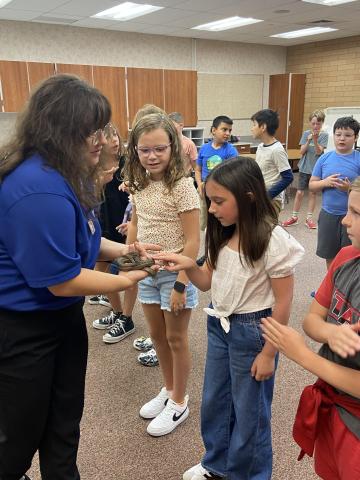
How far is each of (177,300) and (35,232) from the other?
773 mm

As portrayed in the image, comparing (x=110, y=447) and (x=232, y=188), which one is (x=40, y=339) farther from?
(x=110, y=447)

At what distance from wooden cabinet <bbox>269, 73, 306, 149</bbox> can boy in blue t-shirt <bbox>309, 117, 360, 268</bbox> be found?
6.79 m

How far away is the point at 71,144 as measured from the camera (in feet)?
3.31

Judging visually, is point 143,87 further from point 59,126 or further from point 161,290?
point 59,126

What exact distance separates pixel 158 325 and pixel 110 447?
1.93ft

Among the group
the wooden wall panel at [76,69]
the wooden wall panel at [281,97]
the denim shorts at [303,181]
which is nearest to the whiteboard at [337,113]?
the wooden wall panel at [281,97]

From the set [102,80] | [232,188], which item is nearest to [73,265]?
[232,188]

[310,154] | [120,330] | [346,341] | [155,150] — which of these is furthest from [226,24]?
[346,341]

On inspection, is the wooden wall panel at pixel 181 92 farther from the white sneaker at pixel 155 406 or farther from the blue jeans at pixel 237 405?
the blue jeans at pixel 237 405

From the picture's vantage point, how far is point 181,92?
24.4 feet

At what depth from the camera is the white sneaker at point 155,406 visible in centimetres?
195

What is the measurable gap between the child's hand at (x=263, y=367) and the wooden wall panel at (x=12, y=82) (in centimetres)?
583

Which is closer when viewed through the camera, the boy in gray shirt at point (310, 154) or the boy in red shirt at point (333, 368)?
the boy in red shirt at point (333, 368)

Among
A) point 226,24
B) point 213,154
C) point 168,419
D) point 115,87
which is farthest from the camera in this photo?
point 226,24
